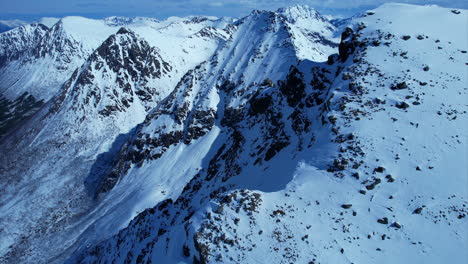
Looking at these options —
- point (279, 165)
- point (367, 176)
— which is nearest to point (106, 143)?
point (279, 165)

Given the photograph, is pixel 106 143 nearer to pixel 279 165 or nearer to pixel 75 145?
pixel 75 145

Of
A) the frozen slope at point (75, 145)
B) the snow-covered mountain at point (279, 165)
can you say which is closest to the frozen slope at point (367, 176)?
the snow-covered mountain at point (279, 165)

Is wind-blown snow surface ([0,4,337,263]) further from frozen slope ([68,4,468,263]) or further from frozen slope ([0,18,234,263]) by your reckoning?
frozen slope ([68,4,468,263])

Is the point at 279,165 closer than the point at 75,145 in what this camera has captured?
Yes

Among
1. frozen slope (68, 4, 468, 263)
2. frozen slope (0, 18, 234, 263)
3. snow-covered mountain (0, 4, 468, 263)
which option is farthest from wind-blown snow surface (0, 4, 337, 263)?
frozen slope (68, 4, 468, 263)

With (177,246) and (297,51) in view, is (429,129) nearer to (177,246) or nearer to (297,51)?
(177,246)
